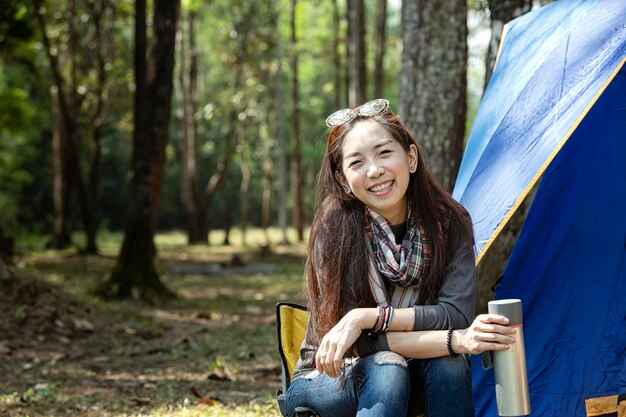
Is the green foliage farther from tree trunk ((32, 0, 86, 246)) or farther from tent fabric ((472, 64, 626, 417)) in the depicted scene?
tent fabric ((472, 64, 626, 417))

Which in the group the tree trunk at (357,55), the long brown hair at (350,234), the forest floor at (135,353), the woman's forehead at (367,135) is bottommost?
the forest floor at (135,353)

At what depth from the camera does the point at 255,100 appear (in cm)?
2386

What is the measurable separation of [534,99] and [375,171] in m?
1.27

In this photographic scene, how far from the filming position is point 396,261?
3066mm

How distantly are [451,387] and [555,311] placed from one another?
1361 mm

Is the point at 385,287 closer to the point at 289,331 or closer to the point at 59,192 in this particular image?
the point at 289,331

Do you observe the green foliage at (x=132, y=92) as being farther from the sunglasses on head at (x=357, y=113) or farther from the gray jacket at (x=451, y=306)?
the gray jacket at (x=451, y=306)

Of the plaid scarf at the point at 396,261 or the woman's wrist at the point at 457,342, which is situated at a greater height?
the plaid scarf at the point at 396,261

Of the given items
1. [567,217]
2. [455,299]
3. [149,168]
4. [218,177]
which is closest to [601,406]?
[567,217]

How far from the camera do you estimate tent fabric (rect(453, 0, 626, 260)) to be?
3648 millimetres

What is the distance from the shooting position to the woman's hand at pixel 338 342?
2.88m

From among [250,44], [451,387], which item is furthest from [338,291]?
[250,44]

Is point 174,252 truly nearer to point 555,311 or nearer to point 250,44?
point 250,44

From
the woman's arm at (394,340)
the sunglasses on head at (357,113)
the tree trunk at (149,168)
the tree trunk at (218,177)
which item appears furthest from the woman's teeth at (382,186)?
the tree trunk at (218,177)
